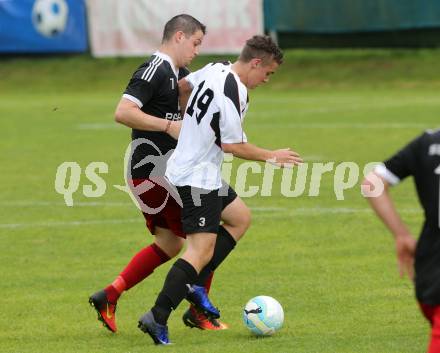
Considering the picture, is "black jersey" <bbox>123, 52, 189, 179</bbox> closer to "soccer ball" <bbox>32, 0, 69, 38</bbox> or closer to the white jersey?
the white jersey

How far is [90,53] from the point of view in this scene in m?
34.4

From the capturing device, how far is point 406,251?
213 inches

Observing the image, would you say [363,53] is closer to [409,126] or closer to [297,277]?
[409,126]

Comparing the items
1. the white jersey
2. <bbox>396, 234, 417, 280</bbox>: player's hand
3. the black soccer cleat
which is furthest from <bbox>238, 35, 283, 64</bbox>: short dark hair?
<bbox>396, 234, 417, 280</bbox>: player's hand

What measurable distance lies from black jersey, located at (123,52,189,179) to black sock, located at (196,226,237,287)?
0.69 m

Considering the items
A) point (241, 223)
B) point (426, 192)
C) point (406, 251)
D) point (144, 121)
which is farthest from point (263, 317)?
point (426, 192)

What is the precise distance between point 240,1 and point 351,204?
17981 mm

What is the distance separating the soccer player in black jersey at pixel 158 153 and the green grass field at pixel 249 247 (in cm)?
28

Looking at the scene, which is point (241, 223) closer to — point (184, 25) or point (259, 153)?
point (259, 153)

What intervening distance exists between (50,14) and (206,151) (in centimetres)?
2648

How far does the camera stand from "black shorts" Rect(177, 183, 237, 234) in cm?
778

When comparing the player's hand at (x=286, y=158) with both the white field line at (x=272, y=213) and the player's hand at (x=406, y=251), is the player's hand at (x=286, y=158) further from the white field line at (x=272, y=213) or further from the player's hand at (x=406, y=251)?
the white field line at (x=272, y=213)

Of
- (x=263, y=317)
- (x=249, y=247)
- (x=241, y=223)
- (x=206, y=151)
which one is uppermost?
(x=206, y=151)

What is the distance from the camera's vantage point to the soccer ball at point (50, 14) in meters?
33.3
